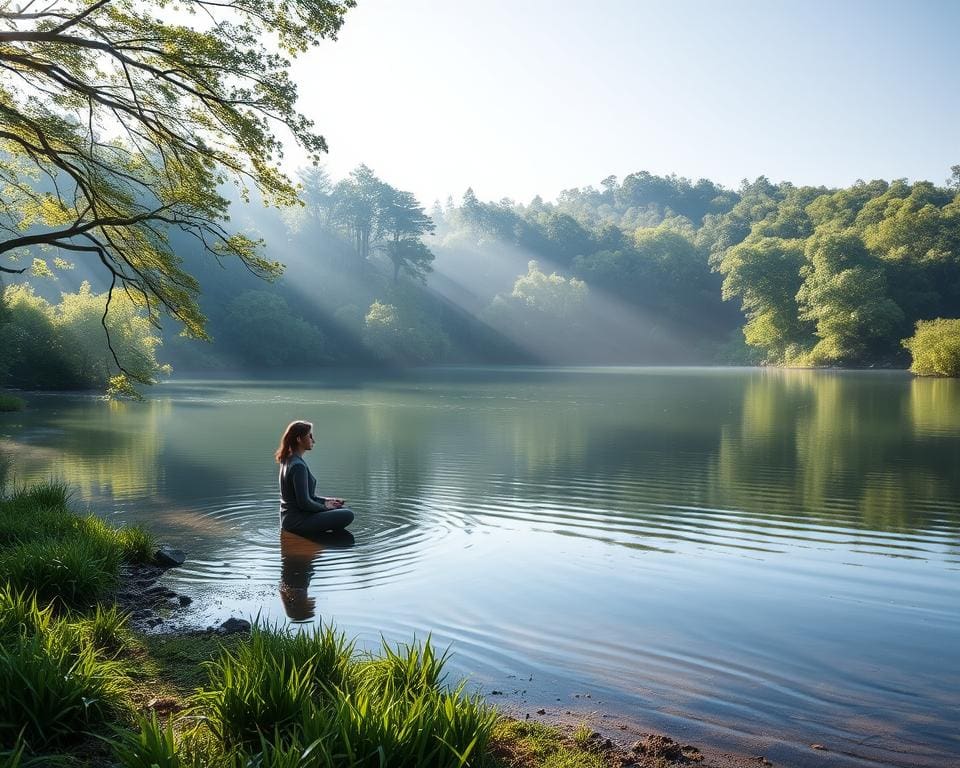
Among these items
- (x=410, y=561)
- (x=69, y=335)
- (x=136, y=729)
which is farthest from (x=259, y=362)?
(x=136, y=729)

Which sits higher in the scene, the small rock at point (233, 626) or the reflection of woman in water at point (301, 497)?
the reflection of woman in water at point (301, 497)

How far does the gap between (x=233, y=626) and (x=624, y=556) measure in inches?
222

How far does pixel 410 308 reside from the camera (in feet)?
340

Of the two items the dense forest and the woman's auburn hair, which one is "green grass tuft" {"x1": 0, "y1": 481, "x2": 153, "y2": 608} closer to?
the woman's auburn hair

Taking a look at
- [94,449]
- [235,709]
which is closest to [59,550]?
[235,709]

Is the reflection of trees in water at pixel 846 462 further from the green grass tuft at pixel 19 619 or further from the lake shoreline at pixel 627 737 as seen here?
the green grass tuft at pixel 19 619

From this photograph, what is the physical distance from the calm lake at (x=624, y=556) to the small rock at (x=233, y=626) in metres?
0.63

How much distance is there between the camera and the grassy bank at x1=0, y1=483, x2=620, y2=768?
373 cm

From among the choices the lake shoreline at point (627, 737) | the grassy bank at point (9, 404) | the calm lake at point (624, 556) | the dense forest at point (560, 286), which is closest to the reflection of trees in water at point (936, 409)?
the calm lake at point (624, 556)

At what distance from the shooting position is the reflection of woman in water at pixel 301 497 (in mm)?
10992

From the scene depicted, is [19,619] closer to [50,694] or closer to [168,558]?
[50,694]

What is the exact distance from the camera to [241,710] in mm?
4266

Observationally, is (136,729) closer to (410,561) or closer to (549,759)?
(549,759)

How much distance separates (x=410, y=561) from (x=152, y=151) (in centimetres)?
1048
